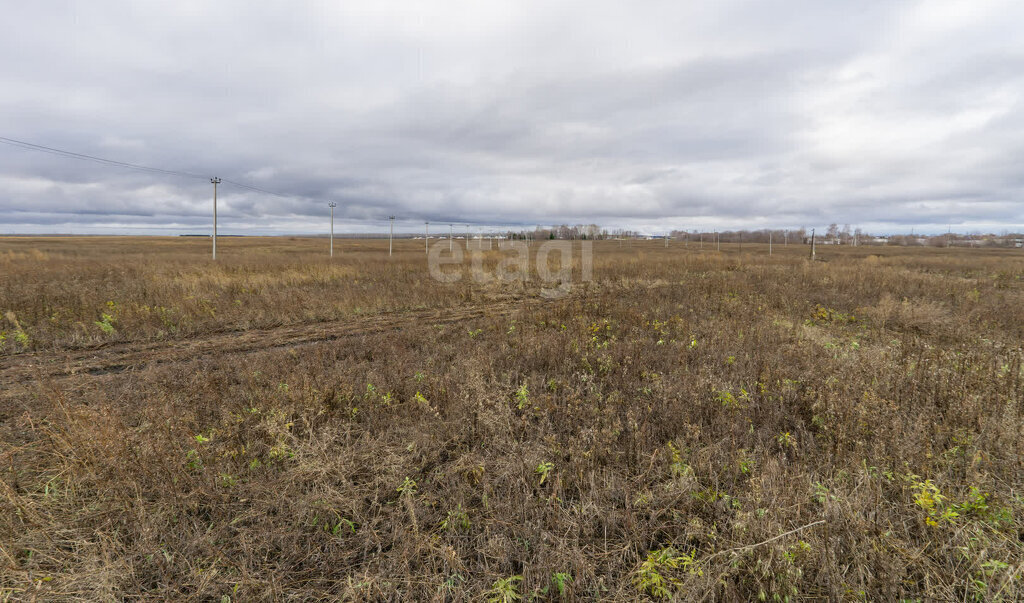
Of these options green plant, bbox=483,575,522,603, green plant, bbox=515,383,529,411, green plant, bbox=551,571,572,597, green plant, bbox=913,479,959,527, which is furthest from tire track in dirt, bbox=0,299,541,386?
green plant, bbox=913,479,959,527

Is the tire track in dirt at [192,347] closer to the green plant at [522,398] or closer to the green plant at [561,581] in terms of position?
the green plant at [522,398]

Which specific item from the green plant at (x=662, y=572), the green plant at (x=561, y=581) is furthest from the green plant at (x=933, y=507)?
the green plant at (x=561, y=581)

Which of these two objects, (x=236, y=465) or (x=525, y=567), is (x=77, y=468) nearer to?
(x=236, y=465)

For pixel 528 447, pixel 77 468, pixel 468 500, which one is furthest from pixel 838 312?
pixel 77 468

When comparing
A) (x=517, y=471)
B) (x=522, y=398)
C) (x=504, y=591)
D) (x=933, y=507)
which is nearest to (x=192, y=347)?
(x=522, y=398)

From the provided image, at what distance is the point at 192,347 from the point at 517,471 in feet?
26.5

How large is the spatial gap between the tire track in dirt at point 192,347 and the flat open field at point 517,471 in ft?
0.33

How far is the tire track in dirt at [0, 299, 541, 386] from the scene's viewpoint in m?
6.24

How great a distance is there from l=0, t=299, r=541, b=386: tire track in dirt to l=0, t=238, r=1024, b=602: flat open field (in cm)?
10

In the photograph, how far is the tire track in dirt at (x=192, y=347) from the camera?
6.24 meters

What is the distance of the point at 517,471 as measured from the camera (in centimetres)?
346

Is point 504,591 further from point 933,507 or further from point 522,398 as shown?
point 933,507

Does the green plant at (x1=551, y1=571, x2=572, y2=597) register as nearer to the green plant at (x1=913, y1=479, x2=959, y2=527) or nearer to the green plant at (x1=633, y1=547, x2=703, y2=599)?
the green plant at (x1=633, y1=547, x2=703, y2=599)

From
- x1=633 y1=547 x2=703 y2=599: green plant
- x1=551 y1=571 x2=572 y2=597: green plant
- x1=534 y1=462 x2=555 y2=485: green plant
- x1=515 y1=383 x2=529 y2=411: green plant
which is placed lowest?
x1=551 y1=571 x2=572 y2=597: green plant
